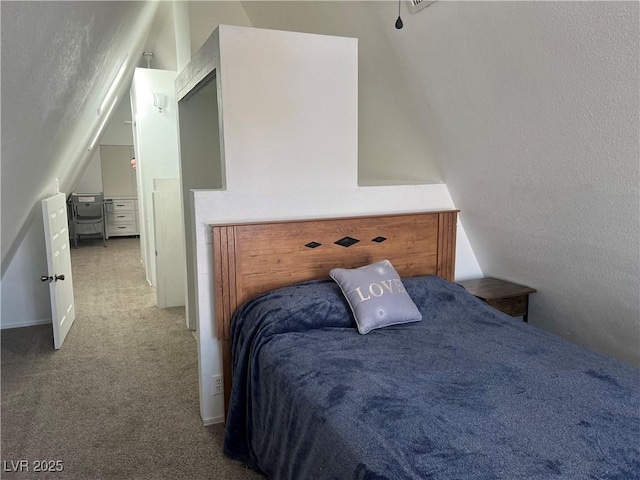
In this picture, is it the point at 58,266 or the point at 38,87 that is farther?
the point at 58,266

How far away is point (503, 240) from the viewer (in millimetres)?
2914

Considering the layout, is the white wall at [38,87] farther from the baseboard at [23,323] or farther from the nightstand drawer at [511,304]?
the nightstand drawer at [511,304]

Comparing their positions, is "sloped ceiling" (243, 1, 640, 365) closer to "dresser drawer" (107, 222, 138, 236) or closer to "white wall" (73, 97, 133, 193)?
"dresser drawer" (107, 222, 138, 236)

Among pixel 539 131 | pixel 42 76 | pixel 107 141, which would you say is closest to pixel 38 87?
pixel 42 76

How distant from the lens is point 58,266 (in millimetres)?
3695

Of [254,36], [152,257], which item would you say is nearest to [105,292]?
[152,257]

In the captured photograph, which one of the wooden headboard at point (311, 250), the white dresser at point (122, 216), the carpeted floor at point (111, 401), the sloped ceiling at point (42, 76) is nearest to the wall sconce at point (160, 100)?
the sloped ceiling at point (42, 76)

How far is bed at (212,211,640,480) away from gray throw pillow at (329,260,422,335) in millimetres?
52

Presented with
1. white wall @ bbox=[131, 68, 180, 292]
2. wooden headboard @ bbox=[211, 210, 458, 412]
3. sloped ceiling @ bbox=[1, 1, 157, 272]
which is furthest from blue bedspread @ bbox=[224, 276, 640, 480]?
white wall @ bbox=[131, 68, 180, 292]

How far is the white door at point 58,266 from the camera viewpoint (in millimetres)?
3467

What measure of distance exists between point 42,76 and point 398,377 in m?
1.82

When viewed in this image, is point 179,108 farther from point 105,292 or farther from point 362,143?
point 105,292

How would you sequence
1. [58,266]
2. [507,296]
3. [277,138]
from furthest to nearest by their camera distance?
[58,266], [507,296], [277,138]

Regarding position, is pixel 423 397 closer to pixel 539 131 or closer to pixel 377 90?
pixel 539 131
